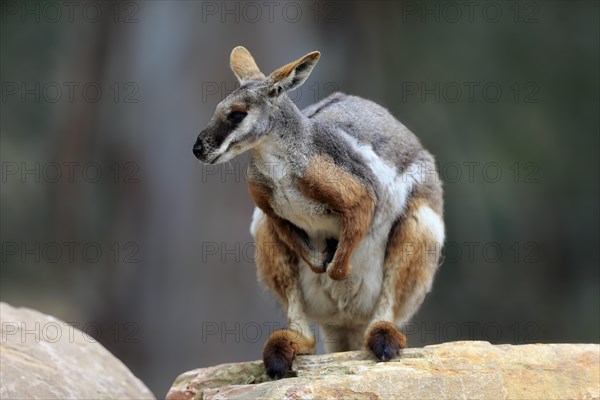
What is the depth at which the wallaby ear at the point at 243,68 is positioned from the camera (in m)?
6.73

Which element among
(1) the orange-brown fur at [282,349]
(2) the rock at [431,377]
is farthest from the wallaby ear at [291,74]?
(2) the rock at [431,377]

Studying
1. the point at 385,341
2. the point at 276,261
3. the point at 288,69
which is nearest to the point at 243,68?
the point at 288,69

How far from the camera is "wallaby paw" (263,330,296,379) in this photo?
655cm

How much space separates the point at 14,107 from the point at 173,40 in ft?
13.0

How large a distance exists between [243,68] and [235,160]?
587 centimetres

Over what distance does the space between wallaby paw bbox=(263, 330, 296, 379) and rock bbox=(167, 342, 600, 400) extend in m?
0.08

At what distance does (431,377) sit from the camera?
6.01 meters

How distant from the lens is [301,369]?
6.58 metres

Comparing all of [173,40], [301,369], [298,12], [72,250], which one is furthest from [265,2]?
[301,369]

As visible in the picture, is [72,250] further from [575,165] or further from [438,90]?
[575,165]

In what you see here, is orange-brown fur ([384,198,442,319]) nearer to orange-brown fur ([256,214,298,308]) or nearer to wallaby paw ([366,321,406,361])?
wallaby paw ([366,321,406,361])

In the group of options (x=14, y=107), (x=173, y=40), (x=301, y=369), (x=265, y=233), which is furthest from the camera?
(x=14, y=107)

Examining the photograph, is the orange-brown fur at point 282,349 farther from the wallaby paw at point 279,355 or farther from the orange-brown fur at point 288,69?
the orange-brown fur at point 288,69

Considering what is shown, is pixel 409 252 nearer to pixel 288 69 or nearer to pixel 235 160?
pixel 288 69
